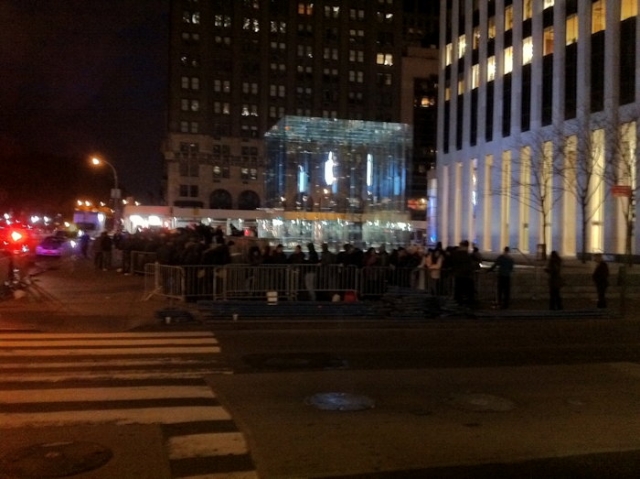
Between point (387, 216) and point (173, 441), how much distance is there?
95.1 feet

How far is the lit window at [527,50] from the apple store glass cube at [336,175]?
14982 millimetres

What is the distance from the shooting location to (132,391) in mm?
8898

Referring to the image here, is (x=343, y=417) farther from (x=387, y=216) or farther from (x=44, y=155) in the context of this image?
(x=44, y=155)

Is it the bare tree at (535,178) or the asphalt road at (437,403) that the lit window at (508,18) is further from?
the asphalt road at (437,403)

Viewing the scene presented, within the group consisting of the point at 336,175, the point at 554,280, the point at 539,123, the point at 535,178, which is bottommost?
the point at 554,280

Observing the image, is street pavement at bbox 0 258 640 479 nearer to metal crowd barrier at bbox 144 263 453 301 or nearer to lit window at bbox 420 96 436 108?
metal crowd barrier at bbox 144 263 453 301

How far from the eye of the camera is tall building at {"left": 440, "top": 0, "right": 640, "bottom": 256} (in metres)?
36.2

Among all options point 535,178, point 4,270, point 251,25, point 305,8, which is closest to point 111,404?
point 4,270

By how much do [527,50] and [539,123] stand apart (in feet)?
20.0

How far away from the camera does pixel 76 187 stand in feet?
223

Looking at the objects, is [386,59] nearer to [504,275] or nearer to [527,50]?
[527,50]

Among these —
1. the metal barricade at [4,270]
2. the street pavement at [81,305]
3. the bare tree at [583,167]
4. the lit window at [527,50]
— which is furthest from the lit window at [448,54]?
the street pavement at [81,305]

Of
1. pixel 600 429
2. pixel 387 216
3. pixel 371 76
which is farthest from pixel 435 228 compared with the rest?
pixel 371 76

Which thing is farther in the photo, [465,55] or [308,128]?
[465,55]
